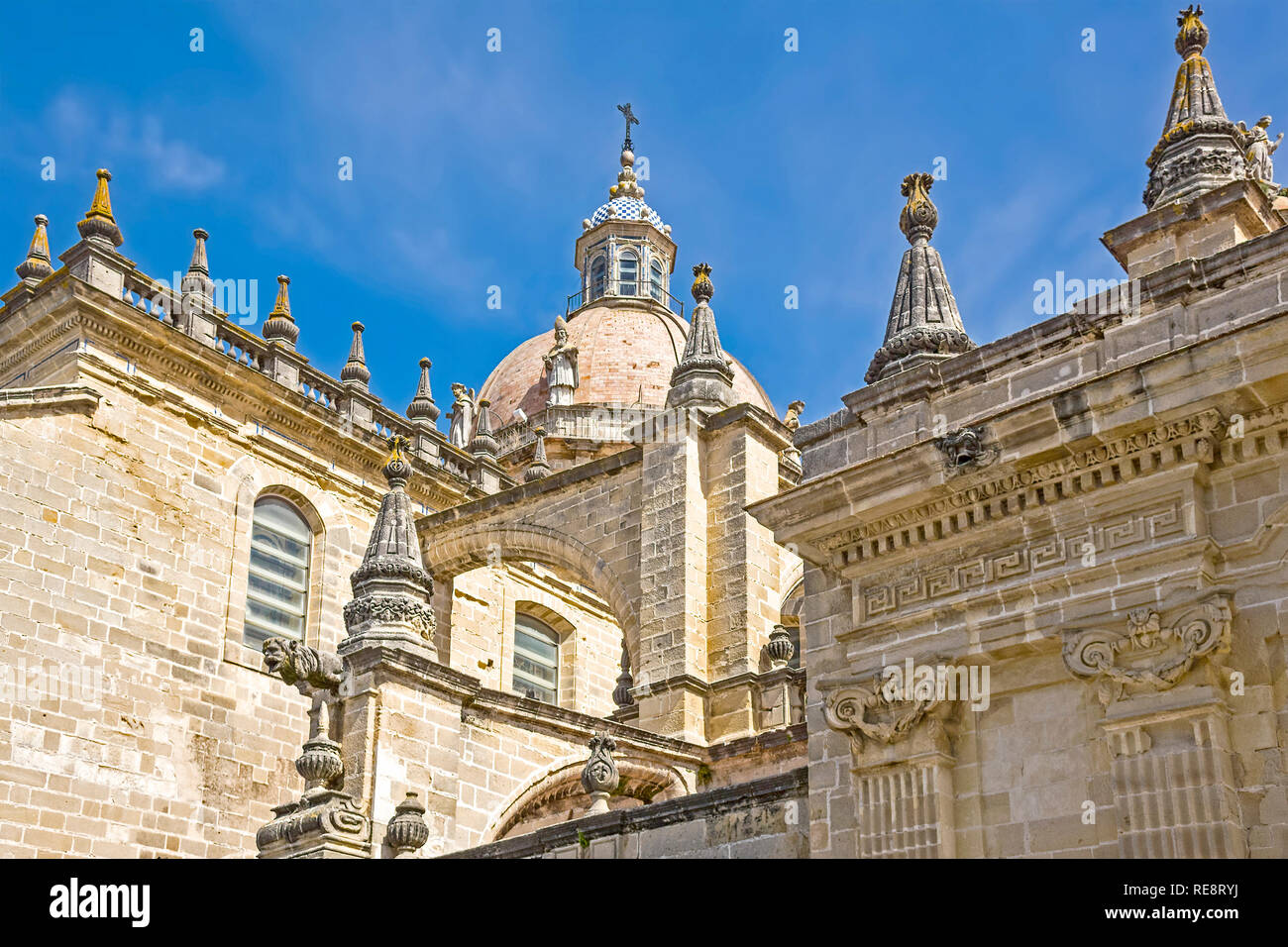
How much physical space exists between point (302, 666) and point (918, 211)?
252 inches

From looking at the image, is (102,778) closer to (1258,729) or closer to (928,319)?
(928,319)

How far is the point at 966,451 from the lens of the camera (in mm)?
9141

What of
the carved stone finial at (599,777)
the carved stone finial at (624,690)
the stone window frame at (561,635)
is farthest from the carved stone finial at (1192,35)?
the stone window frame at (561,635)

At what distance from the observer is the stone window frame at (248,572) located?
725 inches

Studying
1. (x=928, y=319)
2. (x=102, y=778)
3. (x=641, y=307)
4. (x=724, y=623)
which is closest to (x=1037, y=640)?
(x=928, y=319)

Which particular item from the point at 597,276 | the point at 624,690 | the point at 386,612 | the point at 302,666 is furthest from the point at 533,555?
the point at 597,276

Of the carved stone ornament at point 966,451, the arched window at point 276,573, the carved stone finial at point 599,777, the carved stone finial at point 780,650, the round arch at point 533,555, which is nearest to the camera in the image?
the carved stone ornament at point 966,451

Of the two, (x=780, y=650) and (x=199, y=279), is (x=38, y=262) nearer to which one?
(x=199, y=279)

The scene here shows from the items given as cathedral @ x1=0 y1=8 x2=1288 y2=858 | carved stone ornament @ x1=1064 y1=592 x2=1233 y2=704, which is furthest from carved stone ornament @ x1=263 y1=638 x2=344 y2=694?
carved stone ornament @ x1=1064 y1=592 x2=1233 y2=704

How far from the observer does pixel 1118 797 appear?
804 cm

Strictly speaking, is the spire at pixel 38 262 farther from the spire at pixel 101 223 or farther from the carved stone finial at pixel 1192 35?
the carved stone finial at pixel 1192 35

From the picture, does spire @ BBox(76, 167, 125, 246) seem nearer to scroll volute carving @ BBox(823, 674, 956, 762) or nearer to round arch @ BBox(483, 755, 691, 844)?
round arch @ BBox(483, 755, 691, 844)

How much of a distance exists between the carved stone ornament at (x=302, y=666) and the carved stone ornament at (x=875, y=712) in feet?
17.5

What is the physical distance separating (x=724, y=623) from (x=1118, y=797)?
32.4ft
